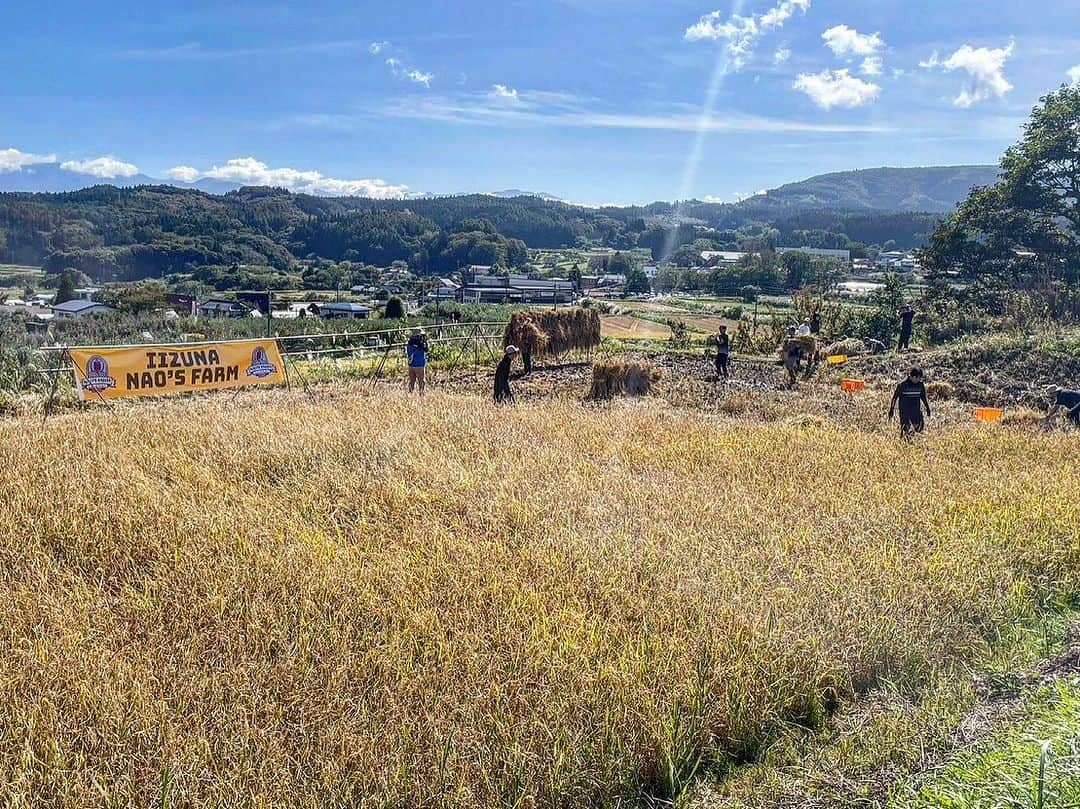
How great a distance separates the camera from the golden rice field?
3.21m

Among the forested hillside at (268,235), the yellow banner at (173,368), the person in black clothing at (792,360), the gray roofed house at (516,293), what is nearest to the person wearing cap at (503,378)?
the yellow banner at (173,368)

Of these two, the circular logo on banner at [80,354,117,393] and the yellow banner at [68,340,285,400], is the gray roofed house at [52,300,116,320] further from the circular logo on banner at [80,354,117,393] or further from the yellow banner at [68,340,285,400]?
the circular logo on banner at [80,354,117,393]

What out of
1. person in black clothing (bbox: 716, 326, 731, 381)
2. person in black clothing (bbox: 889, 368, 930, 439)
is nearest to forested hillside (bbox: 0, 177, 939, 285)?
person in black clothing (bbox: 716, 326, 731, 381)

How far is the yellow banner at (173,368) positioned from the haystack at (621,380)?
7227mm

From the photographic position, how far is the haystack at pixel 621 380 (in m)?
15.4

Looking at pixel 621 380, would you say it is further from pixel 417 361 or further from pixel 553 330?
pixel 553 330

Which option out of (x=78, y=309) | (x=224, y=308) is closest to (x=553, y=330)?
(x=78, y=309)

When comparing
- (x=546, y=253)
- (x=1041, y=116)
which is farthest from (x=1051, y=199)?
(x=546, y=253)

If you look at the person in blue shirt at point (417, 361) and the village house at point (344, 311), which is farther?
the village house at point (344, 311)

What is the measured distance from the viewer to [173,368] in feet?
45.1

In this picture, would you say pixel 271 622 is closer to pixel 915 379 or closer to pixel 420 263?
pixel 915 379

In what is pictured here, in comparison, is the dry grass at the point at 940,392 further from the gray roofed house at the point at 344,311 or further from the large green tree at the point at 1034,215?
the gray roofed house at the point at 344,311

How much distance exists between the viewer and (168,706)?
3.44 metres

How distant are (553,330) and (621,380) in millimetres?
5611
